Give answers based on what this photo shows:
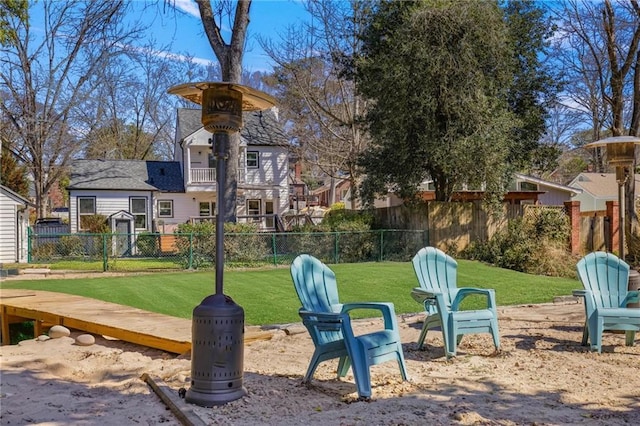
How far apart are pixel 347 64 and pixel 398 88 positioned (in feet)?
19.8

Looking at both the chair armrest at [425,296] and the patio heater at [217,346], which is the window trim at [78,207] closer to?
the chair armrest at [425,296]

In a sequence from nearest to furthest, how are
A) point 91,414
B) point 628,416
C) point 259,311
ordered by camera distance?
point 628,416 → point 91,414 → point 259,311

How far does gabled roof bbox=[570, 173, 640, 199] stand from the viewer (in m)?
34.1

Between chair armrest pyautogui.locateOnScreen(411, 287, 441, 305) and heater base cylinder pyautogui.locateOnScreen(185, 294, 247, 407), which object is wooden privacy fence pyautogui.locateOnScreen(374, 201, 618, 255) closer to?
chair armrest pyautogui.locateOnScreen(411, 287, 441, 305)

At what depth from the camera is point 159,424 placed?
12.6ft

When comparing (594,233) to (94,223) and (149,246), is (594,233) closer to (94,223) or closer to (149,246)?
(149,246)

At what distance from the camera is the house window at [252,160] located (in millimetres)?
28844

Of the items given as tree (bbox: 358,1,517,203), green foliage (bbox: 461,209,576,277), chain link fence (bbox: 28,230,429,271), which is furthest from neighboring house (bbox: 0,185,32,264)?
green foliage (bbox: 461,209,576,277)

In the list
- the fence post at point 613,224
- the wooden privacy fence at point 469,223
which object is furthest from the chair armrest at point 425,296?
the fence post at point 613,224

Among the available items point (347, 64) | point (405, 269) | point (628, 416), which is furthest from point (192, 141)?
point (628, 416)

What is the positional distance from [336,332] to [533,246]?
37.5ft

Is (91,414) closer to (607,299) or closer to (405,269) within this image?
(607,299)

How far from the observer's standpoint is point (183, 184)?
2781cm

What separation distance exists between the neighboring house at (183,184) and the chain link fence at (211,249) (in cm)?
671
